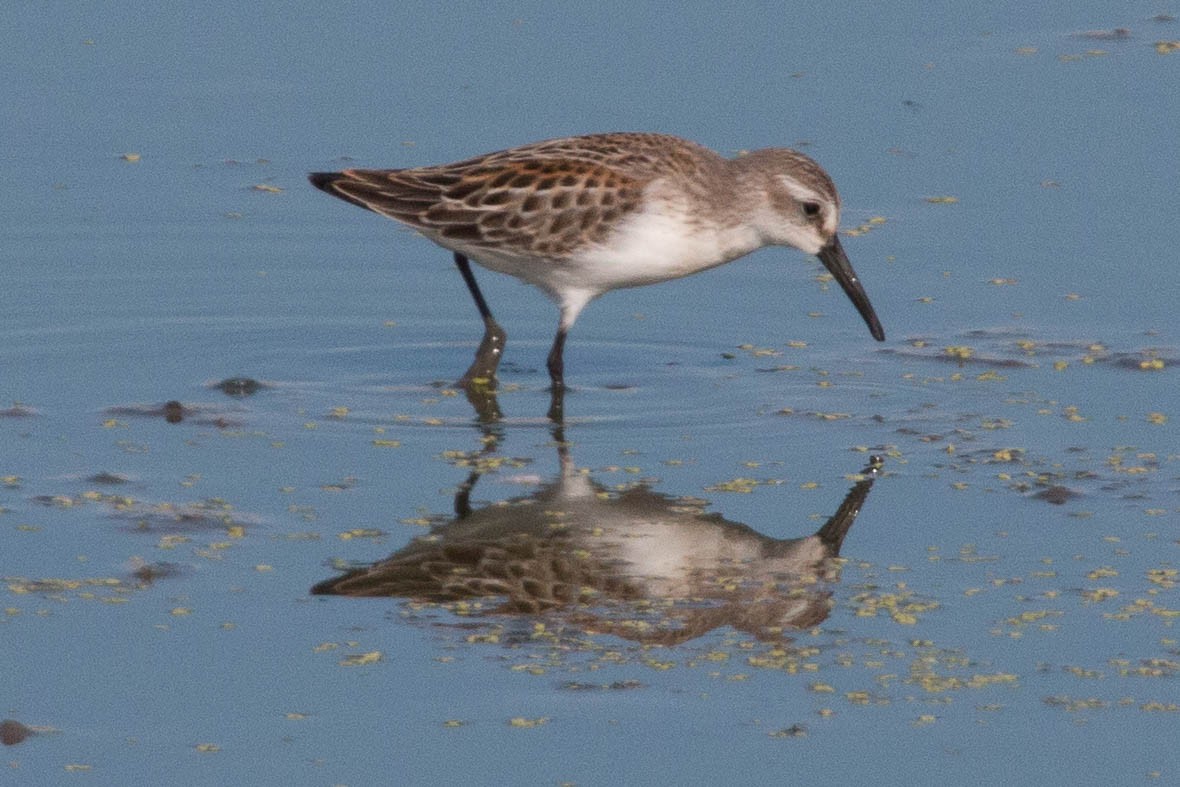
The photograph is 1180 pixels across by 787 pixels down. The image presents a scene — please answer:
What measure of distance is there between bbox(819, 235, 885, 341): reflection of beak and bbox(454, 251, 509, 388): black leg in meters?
1.76

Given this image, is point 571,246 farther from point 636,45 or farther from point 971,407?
point 636,45

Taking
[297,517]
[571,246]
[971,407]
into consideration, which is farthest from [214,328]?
[971,407]

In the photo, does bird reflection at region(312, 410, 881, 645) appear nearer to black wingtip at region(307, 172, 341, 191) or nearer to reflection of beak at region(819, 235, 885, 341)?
reflection of beak at region(819, 235, 885, 341)

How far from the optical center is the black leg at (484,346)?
11.7m

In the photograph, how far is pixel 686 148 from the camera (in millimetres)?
11828

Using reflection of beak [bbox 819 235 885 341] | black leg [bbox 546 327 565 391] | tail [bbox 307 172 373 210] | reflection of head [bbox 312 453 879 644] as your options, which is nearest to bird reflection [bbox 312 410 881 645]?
reflection of head [bbox 312 453 879 644]

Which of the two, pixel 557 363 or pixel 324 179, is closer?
pixel 557 363

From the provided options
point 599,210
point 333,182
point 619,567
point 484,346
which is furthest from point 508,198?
point 619,567

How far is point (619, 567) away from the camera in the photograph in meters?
8.96

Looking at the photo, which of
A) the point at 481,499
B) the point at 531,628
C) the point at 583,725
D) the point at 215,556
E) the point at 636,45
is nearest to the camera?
the point at 583,725

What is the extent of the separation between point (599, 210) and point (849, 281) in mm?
1491

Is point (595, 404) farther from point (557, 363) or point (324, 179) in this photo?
point (324, 179)

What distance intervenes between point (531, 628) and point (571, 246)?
3426 millimetres

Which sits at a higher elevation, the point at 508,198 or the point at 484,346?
the point at 508,198
